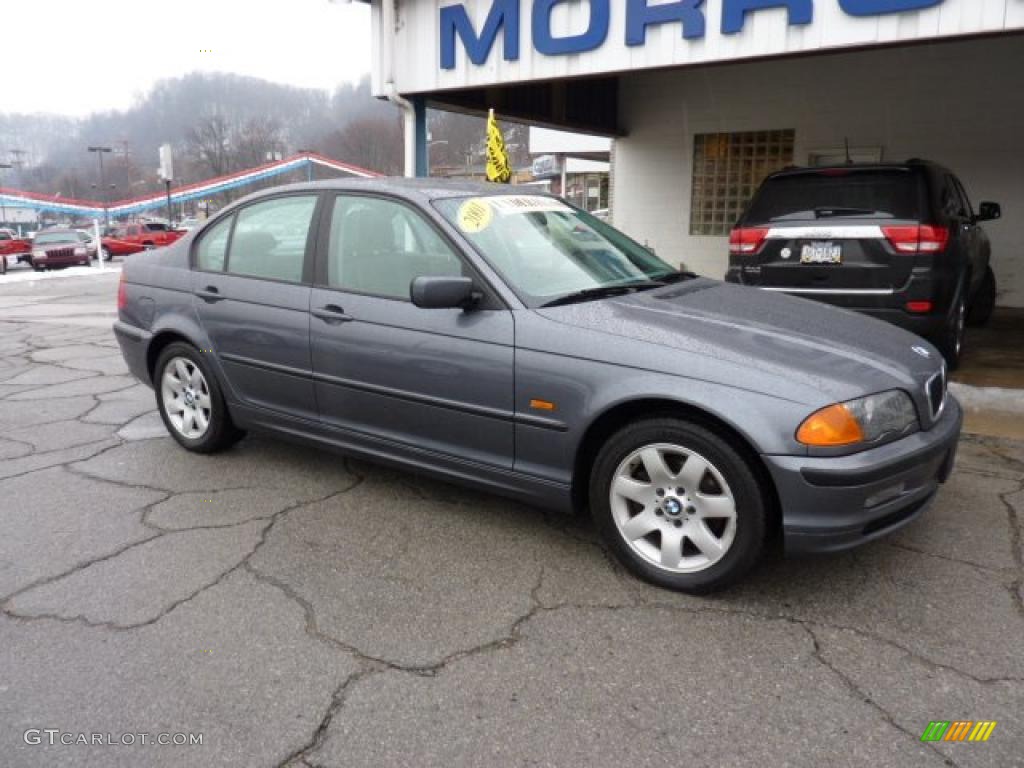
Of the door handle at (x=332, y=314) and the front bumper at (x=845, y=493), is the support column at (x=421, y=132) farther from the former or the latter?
the front bumper at (x=845, y=493)

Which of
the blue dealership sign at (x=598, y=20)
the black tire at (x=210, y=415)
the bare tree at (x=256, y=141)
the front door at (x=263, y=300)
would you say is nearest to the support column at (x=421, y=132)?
the blue dealership sign at (x=598, y=20)

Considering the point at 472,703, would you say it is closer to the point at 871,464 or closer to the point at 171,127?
the point at 871,464

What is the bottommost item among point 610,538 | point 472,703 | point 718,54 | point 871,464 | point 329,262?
point 472,703

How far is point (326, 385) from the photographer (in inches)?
155

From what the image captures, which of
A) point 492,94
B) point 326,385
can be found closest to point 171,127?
point 492,94

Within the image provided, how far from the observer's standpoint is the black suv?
18.6 ft

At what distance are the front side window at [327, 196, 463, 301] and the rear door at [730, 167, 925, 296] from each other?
3.48 m

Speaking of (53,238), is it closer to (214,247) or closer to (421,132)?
(421,132)

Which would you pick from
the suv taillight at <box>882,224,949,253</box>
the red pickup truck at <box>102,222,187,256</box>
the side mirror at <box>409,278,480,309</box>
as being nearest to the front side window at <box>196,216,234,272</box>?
the side mirror at <box>409,278,480,309</box>

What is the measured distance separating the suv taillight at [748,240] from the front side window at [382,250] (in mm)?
3388

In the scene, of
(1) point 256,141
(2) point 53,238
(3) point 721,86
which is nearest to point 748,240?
(3) point 721,86

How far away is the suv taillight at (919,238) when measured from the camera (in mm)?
5625

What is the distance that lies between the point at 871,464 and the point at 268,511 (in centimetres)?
277

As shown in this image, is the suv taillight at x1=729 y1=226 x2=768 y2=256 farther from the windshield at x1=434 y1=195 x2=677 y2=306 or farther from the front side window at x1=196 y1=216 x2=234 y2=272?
the front side window at x1=196 y1=216 x2=234 y2=272
